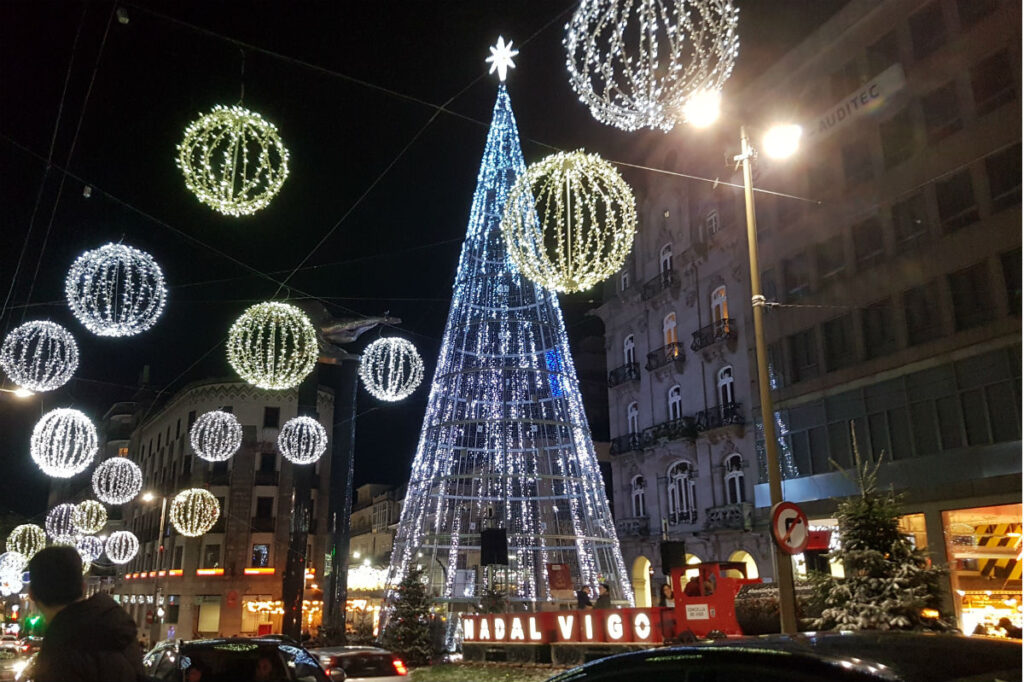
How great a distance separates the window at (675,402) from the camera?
3391cm

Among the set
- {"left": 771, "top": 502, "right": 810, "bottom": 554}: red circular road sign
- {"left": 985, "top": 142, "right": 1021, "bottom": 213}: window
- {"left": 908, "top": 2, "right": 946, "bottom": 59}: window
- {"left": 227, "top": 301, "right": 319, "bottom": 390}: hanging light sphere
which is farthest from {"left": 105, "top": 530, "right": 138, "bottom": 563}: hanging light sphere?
{"left": 985, "top": 142, "right": 1021, "bottom": 213}: window

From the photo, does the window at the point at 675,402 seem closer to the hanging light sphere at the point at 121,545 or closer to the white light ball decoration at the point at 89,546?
the white light ball decoration at the point at 89,546

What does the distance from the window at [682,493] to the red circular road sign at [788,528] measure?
852 inches

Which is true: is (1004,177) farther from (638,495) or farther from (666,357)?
(638,495)

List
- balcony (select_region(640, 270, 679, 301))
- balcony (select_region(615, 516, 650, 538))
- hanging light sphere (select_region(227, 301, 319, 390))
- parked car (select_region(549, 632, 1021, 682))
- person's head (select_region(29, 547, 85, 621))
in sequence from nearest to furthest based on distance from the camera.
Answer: parked car (select_region(549, 632, 1021, 682)) → person's head (select_region(29, 547, 85, 621)) → hanging light sphere (select_region(227, 301, 319, 390)) → balcony (select_region(640, 270, 679, 301)) → balcony (select_region(615, 516, 650, 538))

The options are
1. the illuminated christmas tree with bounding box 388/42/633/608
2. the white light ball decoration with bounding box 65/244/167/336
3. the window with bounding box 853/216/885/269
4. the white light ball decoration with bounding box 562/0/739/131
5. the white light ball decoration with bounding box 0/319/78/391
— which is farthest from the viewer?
the window with bounding box 853/216/885/269

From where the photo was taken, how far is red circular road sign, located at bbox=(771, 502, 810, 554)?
36.2 ft

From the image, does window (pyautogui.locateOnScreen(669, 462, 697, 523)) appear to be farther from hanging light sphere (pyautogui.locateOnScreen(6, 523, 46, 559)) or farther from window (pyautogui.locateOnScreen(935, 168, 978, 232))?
hanging light sphere (pyautogui.locateOnScreen(6, 523, 46, 559))

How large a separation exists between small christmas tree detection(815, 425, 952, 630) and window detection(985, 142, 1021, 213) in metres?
10.5

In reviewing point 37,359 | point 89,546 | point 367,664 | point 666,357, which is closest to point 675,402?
point 666,357

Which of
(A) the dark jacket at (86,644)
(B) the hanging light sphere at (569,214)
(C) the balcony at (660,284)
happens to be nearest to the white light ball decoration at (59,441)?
(B) the hanging light sphere at (569,214)

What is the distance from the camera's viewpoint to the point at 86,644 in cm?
395

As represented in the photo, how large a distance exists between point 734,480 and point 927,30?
16.3 meters

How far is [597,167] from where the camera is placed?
43.4ft
